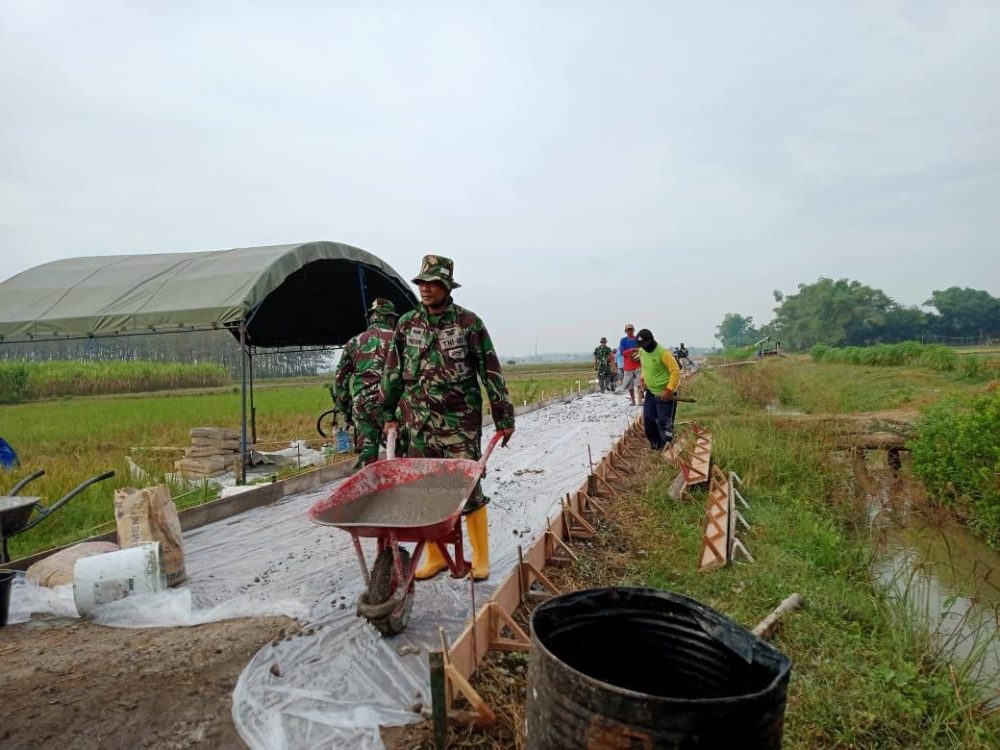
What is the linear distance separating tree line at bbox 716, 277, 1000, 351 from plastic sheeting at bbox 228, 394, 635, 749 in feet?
239

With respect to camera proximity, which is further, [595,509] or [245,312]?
[245,312]

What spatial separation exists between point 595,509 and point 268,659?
2781mm

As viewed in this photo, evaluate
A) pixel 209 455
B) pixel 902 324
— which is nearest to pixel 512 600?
pixel 209 455

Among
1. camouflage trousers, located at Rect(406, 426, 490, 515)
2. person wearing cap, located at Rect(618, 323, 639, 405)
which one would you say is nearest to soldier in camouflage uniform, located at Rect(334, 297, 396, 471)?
camouflage trousers, located at Rect(406, 426, 490, 515)

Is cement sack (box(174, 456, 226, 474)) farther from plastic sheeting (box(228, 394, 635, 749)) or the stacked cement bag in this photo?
plastic sheeting (box(228, 394, 635, 749))

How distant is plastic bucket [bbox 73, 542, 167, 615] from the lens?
9.21ft

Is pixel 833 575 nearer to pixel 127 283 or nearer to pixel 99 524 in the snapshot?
pixel 99 524

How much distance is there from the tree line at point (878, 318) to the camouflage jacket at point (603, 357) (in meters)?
60.2

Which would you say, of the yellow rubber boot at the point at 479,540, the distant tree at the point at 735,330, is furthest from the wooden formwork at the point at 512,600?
the distant tree at the point at 735,330

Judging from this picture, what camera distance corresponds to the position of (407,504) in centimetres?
260

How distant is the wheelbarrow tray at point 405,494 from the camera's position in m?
2.33

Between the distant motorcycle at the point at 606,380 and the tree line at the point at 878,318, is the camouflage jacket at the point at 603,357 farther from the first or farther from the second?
the tree line at the point at 878,318

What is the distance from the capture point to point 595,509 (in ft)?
14.9

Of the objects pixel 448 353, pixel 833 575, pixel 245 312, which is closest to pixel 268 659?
pixel 448 353
